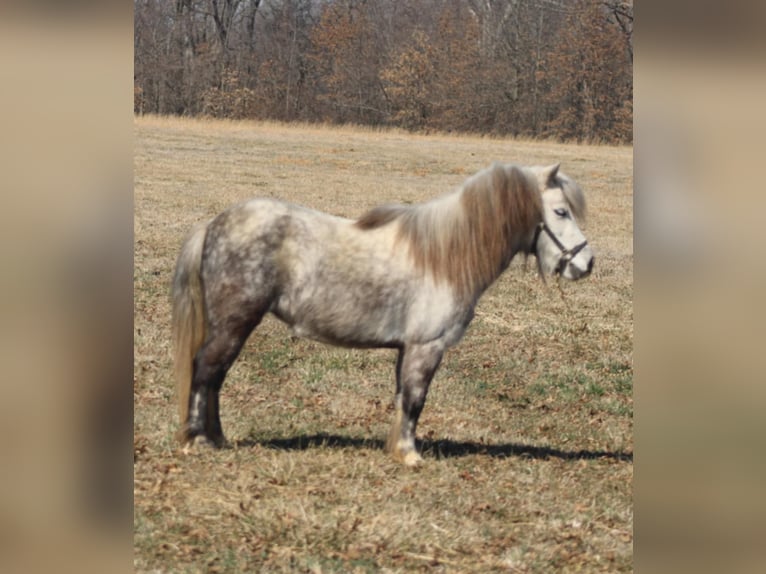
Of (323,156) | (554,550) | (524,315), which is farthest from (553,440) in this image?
(323,156)

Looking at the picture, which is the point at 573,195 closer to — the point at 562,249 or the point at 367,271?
the point at 562,249

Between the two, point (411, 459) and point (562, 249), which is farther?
point (411, 459)

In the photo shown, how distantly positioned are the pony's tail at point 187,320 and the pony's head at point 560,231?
1.91m

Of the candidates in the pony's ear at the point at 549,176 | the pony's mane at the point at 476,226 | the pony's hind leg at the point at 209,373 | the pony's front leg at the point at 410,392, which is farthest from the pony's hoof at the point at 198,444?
the pony's ear at the point at 549,176

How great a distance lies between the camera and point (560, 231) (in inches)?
197

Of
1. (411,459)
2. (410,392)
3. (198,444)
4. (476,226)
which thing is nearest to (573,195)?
(476,226)

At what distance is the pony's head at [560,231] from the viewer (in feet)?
16.3

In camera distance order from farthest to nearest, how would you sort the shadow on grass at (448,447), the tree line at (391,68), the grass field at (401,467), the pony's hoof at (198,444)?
1. the tree line at (391,68)
2. the shadow on grass at (448,447)
3. the pony's hoof at (198,444)
4. the grass field at (401,467)

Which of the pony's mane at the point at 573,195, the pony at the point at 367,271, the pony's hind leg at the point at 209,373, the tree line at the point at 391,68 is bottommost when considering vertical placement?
the pony's hind leg at the point at 209,373

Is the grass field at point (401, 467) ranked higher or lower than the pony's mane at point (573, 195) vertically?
lower

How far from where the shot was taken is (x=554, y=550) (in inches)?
170

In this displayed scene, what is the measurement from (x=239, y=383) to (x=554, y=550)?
3.20m

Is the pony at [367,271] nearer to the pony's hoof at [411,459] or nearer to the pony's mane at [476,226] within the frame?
the pony's mane at [476,226]

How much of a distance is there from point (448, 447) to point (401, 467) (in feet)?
2.05
